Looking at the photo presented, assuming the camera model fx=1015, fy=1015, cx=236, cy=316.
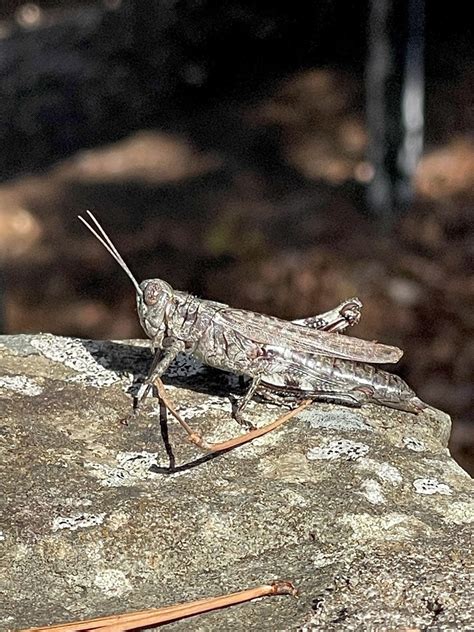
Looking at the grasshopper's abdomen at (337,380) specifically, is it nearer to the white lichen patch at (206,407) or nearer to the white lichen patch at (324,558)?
the white lichen patch at (206,407)

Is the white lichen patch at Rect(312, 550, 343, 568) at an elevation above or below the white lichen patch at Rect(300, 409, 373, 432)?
below

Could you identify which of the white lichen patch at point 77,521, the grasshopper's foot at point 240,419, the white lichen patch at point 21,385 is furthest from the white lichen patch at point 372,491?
the white lichen patch at point 21,385

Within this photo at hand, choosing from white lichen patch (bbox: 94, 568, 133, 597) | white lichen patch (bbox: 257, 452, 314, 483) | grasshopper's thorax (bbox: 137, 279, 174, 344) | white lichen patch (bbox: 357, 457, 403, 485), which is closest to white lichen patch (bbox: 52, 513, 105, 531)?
white lichen patch (bbox: 94, 568, 133, 597)

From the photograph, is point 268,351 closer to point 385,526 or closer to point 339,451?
point 339,451

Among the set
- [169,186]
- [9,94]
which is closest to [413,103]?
[169,186]

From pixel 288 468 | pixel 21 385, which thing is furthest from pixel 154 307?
pixel 288 468

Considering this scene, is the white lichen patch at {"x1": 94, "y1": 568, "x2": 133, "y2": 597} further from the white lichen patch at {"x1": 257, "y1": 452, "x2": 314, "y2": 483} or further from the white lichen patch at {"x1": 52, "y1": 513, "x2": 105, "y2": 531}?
the white lichen patch at {"x1": 257, "y1": 452, "x2": 314, "y2": 483}
